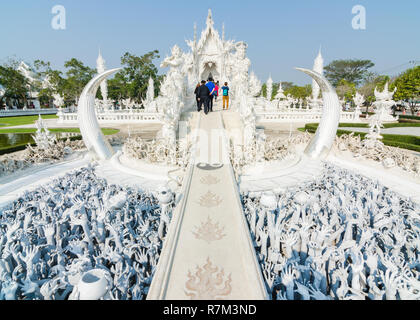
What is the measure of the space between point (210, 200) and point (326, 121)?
22.0 ft

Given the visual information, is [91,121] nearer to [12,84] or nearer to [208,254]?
[208,254]

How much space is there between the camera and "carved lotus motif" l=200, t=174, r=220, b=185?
18.5 ft

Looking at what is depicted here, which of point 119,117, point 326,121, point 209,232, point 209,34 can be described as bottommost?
point 209,232

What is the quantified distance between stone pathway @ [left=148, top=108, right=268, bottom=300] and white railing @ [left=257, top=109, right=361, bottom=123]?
2099cm

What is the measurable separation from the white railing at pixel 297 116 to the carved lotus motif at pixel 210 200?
20.6 meters

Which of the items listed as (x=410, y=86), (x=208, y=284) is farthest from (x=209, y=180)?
(x=410, y=86)

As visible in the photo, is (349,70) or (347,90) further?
(349,70)

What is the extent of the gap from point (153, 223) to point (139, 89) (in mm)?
40079

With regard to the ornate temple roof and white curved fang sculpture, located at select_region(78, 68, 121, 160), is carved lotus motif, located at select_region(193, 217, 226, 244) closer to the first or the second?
white curved fang sculpture, located at select_region(78, 68, 121, 160)

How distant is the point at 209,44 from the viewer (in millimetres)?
27438

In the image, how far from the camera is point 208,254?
10.8 feet

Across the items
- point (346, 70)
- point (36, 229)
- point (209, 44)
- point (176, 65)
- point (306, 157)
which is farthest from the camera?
point (346, 70)
